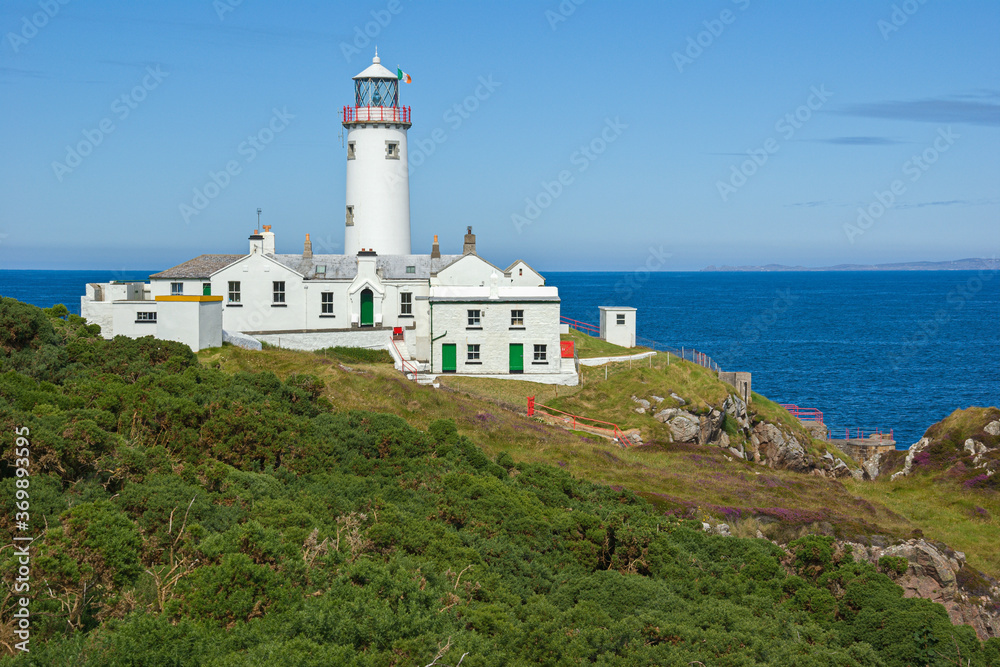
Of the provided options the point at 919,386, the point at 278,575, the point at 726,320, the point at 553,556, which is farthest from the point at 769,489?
the point at 726,320

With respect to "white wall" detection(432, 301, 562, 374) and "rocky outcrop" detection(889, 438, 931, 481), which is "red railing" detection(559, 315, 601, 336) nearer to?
"white wall" detection(432, 301, 562, 374)

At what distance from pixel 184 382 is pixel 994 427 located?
1306 inches

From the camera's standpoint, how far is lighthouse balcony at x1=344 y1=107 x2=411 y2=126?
1914 inches

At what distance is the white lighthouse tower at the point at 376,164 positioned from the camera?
1924 inches

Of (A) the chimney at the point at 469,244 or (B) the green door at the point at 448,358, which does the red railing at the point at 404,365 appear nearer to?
(B) the green door at the point at 448,358

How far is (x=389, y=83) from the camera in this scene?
49.3 metres

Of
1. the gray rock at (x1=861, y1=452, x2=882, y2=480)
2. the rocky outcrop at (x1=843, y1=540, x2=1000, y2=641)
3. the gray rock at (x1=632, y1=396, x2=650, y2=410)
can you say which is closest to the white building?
the gray rock at (x1=632, y1=396, x2=650, y2=410)

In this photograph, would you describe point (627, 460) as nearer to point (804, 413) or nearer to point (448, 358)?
point (448, 358)

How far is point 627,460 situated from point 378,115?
95.8 ft

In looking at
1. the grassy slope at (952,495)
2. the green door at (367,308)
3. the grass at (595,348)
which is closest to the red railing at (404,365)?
the green door at (367,308)

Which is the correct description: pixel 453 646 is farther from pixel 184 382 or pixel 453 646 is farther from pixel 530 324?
pixel 530 324

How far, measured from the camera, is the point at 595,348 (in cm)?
4631

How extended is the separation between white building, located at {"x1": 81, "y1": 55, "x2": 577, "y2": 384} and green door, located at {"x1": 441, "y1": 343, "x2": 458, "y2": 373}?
0.05m

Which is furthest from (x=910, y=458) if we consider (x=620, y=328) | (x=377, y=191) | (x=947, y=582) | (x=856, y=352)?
(x=856, y=352)
